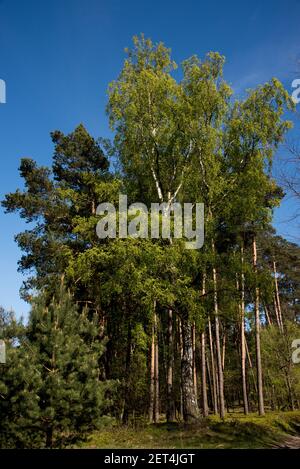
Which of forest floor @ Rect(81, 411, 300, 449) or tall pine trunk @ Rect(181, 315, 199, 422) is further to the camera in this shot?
tall pine trunk @ Rect(181, 315, 199, 422)

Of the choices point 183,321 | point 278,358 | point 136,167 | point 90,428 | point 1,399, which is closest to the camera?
point 1,399

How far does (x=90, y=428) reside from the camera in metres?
10.3

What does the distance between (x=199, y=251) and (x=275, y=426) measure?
949 cm

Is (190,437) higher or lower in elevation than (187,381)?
lower

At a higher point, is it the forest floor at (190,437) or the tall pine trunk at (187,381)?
the tall pine trunk at (187,381)

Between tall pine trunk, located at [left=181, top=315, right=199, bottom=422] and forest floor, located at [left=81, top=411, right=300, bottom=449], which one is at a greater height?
tall pine trunk, located at [left=181, top=315, right=199, bottom=422]

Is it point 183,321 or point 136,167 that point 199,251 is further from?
point 136,167

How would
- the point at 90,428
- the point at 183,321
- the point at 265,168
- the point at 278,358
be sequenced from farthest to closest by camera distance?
the point at 278,358
the point at 265,168
the point at 183,321
the point at 90,428

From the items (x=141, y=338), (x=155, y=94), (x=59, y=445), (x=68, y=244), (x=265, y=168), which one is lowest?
(x=59, y=445)

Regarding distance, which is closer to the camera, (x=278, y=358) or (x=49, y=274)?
(x=49, y=274)

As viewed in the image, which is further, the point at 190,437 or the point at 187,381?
the point at 187,381

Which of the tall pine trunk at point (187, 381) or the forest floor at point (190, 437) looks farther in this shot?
the tall pine trunk at point (187, 381)

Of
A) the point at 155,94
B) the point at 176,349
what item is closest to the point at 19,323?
the point at 155,94

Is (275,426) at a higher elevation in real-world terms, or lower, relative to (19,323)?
lower
